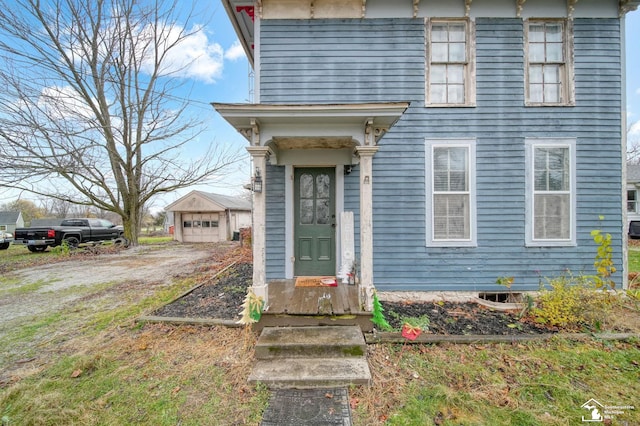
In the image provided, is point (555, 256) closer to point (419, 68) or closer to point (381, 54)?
point (419, 68)

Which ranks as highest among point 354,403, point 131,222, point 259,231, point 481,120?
point 481,120

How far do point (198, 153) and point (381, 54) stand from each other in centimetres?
967

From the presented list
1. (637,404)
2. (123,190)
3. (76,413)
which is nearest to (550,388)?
(637,404)

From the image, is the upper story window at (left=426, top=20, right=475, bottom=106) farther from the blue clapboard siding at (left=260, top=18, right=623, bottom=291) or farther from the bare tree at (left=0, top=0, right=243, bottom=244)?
the bare tree at (left=0, top=0, right=243, bottom=244)

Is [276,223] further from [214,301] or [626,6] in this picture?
[626,6]

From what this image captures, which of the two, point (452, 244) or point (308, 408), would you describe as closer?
point (308, 408)

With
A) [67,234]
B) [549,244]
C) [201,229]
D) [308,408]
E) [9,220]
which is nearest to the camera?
[308,408]

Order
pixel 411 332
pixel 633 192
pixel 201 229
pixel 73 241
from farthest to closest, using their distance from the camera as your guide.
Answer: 1. pixel 201 229
2. pixel 633 192
3. pixel 73 241
4. pixel 411 332

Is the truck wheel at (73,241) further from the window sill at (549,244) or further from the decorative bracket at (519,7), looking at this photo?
the decorative bracket at (519,7)

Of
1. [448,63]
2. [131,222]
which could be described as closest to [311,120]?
Result: [448,63]

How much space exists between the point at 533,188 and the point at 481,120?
→ 1445mm

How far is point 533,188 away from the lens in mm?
4430

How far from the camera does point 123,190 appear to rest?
11.9 metres

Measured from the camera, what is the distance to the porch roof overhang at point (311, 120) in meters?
3.06
